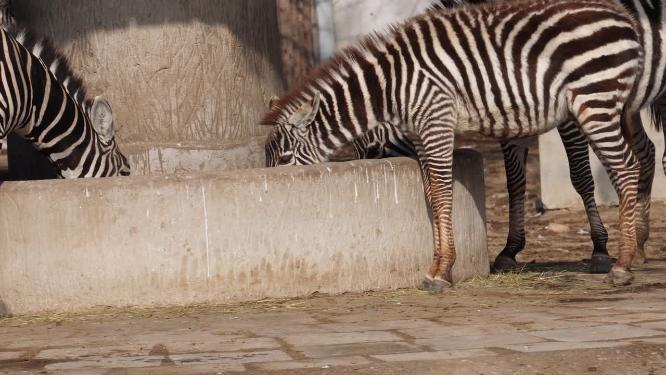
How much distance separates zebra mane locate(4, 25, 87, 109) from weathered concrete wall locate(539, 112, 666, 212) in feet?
18.7

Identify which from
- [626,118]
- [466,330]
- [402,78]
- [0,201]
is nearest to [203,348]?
[466,330]

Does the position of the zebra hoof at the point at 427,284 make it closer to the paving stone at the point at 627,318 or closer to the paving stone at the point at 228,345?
the paving stone at the point at 627,318

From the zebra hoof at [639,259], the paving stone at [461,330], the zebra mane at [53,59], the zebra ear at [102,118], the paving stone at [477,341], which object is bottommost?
the paving stone at [477,341]

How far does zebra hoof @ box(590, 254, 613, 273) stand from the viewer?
8.93m

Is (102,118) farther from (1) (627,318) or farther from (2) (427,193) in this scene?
(1) (627,318)

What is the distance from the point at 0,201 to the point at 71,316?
2.64ft

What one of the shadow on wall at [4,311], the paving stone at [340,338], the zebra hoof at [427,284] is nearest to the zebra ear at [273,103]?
the zebra hoof at [427,284]

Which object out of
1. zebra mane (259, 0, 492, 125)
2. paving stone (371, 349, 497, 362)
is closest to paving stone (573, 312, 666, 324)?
paving stone (371, 349, 497, 362)

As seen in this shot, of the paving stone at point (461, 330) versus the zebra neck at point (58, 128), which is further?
the zebra neck at point (58, 128)

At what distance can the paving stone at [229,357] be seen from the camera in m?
5.71

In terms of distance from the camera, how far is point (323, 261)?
769 centimetres

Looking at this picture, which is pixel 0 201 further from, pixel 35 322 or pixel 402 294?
pixel 402 294

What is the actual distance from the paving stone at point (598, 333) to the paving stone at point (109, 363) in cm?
190

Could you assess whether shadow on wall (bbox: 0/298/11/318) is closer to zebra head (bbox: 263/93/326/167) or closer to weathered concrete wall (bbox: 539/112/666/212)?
zebra head (bbox: 263/93/326/167)
